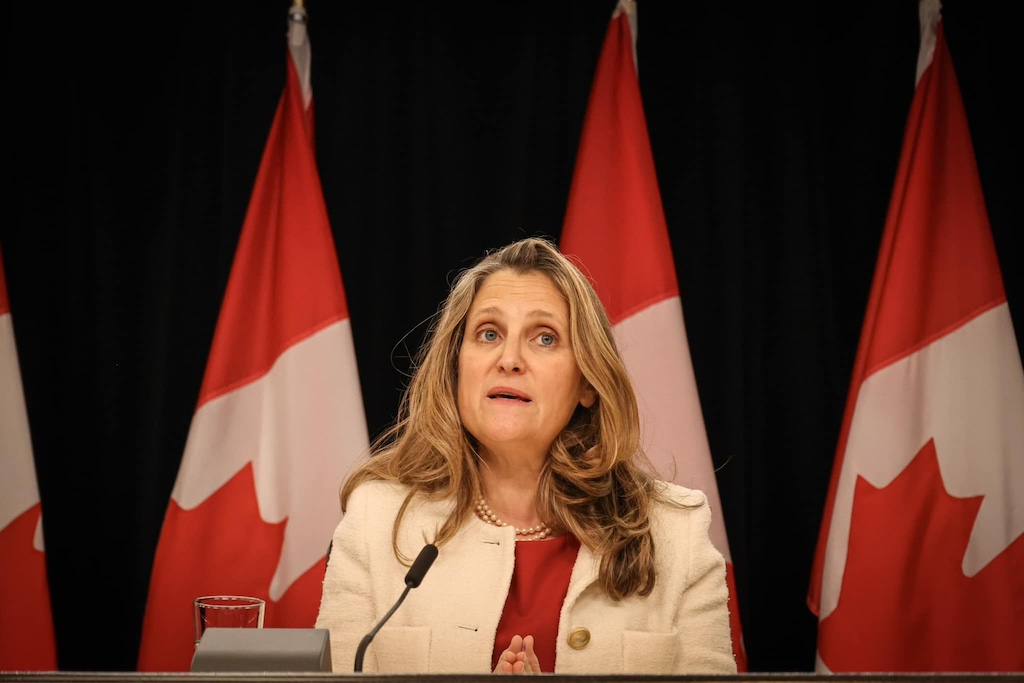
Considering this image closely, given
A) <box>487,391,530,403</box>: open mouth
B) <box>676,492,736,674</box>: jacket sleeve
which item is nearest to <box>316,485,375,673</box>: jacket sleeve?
<box>487,391,530,403</box>: open mouth

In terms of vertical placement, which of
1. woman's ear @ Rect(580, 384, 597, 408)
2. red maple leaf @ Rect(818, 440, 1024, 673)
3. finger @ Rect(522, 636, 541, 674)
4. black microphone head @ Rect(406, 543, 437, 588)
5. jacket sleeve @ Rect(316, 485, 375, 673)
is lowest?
red maple leaf @ Rect(818, 440, 1024, 673)

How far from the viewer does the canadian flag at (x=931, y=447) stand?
2727 mm

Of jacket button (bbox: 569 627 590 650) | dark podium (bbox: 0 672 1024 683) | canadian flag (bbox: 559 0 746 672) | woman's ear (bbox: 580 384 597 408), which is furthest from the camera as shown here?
canadian flag (bbox: 559 0 746 672)

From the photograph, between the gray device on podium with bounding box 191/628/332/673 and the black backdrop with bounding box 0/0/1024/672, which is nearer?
the gray device on podium with bounding box 191/628/332/673

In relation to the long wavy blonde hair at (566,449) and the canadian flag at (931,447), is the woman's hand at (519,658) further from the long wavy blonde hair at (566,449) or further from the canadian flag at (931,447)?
the canadian flag at (931,447)

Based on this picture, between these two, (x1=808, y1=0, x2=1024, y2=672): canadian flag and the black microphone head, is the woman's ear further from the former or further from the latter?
(x1=808, y1=0, x2=1024, y2=672): canadian flag

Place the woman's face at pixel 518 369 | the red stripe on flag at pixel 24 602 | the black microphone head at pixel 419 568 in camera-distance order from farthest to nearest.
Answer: the red stripe on flag at pixel 24 602 → the woman's face at pixel 518 369 → the black microphone head at pixel 419 568

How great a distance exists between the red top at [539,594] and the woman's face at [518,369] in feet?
0.64

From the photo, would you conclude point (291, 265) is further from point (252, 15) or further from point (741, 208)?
point (741, 208)

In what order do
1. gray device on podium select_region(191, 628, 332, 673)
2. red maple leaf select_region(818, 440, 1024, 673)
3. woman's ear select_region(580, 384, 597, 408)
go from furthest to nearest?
red maple leaf select_region(818, 440, 1024, 673) → woman's ear select_region(580, 384, 597, 408) → gray device on podium select_region(191, 628, 332, 673)

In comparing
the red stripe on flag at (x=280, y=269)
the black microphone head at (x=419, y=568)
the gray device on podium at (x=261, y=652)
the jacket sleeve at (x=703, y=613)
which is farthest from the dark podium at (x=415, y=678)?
the red stripe on flag at (x=280, y=269)

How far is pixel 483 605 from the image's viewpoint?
1900mm

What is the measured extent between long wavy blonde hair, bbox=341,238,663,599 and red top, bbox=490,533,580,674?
0.05 metres

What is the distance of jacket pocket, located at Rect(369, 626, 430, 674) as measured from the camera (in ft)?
6.11
